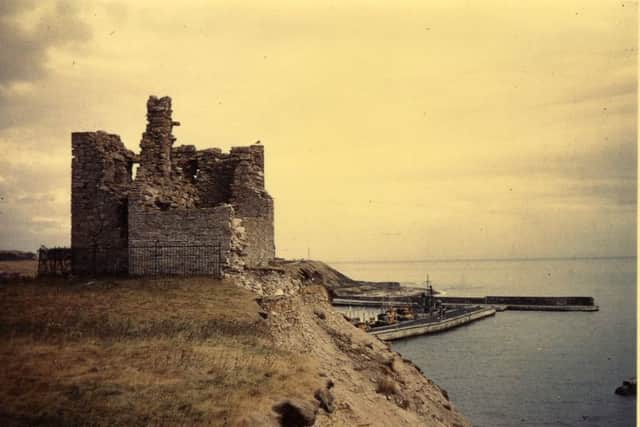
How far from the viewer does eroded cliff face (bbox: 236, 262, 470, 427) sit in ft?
49.0

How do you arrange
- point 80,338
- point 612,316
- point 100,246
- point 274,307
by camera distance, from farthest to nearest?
point 612,316 → point 100,246 → point 274,307 → point 80,338

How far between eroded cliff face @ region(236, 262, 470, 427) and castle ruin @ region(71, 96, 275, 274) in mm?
2526

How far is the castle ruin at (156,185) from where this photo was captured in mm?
22609

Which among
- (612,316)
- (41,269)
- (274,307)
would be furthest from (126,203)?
(612,316)

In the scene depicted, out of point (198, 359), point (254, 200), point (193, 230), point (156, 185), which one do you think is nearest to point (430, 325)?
point (254, 200)

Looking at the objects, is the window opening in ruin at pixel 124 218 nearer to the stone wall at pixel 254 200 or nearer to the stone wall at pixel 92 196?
the stone wall at pixel 92 196

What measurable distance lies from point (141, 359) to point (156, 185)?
11.3m

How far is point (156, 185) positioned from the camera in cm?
2269

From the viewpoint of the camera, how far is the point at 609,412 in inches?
1780

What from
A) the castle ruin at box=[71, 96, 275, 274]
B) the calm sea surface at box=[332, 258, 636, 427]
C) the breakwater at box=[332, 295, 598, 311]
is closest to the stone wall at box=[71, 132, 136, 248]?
the castle ruin at box=[71, 96, 275, 274]

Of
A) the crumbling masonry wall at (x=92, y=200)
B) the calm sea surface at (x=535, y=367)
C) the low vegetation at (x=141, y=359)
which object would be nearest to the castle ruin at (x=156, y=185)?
the crumbling masonry wall at (x=92, y=200)

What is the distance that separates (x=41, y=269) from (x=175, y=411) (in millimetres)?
15348

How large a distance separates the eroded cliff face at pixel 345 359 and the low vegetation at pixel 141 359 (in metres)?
0.92

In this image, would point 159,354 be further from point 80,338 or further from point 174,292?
point 174,292
